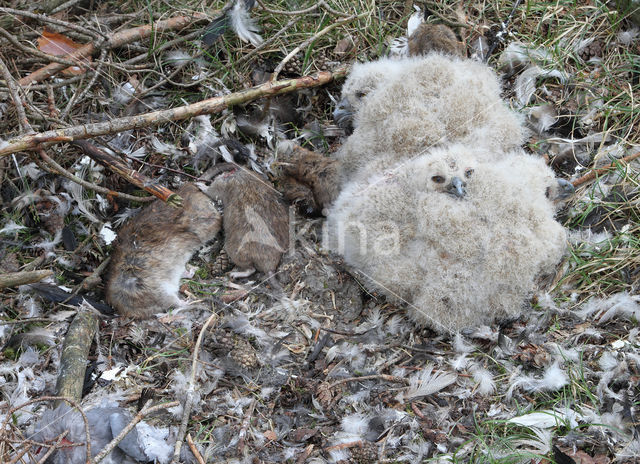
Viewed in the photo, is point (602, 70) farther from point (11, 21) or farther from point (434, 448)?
point (11, 21)

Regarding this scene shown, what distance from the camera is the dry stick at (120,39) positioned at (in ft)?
13.4

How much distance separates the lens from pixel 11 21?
418 centimetres

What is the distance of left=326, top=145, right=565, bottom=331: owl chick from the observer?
320cm

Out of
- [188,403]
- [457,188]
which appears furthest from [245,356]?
[457,188]

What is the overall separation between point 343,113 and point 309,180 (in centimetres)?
62

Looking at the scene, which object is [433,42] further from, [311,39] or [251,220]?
[251,220]

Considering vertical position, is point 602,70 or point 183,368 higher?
point 602,70

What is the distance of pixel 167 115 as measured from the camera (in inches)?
149

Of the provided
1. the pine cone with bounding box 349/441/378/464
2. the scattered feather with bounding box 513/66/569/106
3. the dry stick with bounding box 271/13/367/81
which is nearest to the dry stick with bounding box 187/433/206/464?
the pine cone with bounding box 349/441/378/464

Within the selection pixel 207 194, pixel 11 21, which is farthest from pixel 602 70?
pixel 11 21

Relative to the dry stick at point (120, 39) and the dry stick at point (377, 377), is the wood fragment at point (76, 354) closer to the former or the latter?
the dry stick at point (377, 377)

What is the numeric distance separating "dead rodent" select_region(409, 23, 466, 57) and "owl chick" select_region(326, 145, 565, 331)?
94 centimetres

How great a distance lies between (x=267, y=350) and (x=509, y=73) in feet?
9.25

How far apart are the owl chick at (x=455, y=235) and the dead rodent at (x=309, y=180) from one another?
0.43 m
